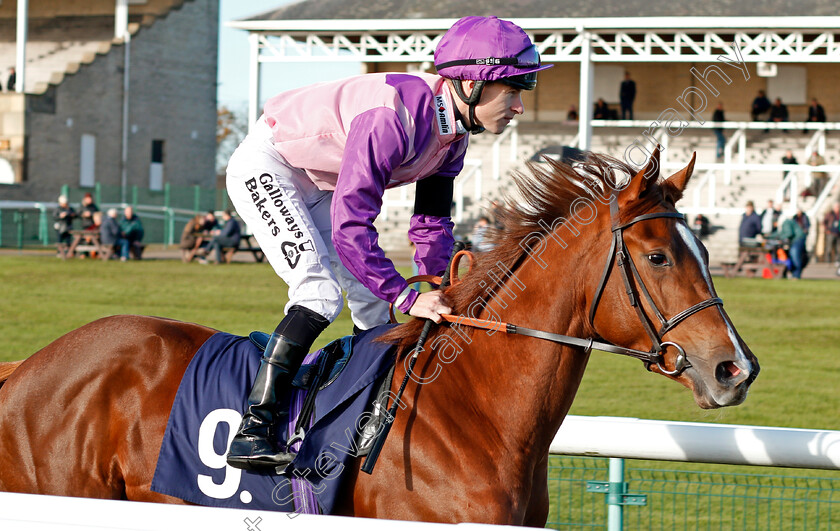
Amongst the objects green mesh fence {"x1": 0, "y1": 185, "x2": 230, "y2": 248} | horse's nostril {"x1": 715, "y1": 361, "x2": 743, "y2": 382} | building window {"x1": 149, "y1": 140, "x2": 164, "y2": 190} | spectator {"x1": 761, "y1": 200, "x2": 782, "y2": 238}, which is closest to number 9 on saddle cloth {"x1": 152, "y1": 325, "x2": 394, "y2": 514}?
horse's nostril {"x1": 715, "y1": 361, "x2": 743, "y2": 382}

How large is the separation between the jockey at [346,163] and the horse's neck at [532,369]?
213 millimetres

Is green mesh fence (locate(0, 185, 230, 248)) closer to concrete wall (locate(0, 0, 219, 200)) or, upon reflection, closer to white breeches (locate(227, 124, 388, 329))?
concrete wall (locate(0, 0, 219, 200))

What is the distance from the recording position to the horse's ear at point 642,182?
264cm

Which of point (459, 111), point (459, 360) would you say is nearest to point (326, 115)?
point (459, 111)

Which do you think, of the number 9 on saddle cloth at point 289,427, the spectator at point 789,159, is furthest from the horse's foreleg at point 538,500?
the spectator at point 789,159

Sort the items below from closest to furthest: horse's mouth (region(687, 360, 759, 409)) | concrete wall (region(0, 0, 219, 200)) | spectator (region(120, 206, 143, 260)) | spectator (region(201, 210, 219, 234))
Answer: horse's mouth (region(687, 360, 759, 409))
spectator (region(120, 206, 143, 260))
spectator (region(201, 210, 219, 234))
concrete wall (region(0, 0, 219, 200))

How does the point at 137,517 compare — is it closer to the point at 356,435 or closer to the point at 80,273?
the point at 356,435

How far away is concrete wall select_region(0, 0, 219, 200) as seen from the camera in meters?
28.9

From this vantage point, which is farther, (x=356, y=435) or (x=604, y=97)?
(x=604, y=97)

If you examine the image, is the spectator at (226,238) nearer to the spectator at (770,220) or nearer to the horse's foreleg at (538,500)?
the spectator at (770,220)

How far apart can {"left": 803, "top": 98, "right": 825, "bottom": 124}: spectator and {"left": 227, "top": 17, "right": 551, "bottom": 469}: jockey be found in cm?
2422

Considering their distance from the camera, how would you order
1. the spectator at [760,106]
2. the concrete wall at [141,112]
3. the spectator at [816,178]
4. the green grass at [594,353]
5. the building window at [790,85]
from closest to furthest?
the green grass at [594,353], the spectator at [816,178], the spectator at [760,106], the building window at [790,85], the concrete wall at [141,112]

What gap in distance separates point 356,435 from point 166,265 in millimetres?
16625

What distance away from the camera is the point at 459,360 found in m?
2.88
